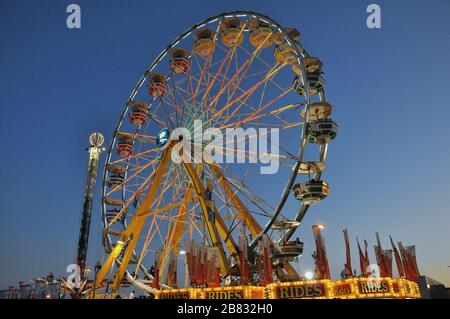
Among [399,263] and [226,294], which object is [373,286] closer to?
[399,263]

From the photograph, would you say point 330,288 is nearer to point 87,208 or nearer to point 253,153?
point 253,153

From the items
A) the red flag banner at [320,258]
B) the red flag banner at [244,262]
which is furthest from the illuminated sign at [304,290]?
the red flag banner at [244,262]

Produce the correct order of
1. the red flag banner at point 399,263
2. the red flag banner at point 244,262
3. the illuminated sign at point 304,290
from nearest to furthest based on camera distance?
the illuminated sign at point 304,290 < the red flag banner at point 244,262 < the red flag banner at point 399,263

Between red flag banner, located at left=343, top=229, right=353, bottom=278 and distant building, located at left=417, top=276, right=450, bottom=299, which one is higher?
red flag banner, located at left=343, top=229, right=353, bottom=278

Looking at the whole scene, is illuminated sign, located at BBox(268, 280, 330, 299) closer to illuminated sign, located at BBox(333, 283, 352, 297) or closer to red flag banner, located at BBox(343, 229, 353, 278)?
illuminated sign, located at BBox(333, 283, 352, 297)

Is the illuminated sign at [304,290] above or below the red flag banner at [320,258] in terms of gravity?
below

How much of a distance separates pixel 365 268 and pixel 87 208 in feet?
99.0

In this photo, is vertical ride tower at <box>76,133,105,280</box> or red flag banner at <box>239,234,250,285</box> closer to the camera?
red flag banner at <box>239,234,250,285</box>

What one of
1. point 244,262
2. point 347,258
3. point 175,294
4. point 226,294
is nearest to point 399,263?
point 347,258

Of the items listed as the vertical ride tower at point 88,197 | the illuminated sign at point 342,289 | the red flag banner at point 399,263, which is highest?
the vertical ride tower at point 88,197

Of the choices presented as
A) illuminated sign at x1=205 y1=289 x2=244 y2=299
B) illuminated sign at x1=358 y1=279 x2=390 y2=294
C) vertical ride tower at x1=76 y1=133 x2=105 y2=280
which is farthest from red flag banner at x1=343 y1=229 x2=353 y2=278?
vertical ride tower at x1=76 y1=133 x2=105 y2=280

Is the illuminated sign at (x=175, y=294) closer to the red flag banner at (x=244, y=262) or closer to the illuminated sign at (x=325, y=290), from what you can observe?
the illuminated sign at (x=325, y=290)

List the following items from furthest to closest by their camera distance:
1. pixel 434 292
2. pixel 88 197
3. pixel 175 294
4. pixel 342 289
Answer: pixel 88 197, pixel 434 292, pixel 175 294, pixel 342 289

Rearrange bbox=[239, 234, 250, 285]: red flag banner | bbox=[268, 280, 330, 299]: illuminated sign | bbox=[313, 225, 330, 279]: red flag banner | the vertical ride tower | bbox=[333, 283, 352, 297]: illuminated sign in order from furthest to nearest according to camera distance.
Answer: the vertical ride tower → bbox=[239, 234, 250, 285]: red flag banner → bbox=[313, 225, 330, 279]: red flag banner → bbox=[333, 283, 352, 297]: illuminated sign → bbox=[268, 280, 330, 299]: illuminated sign
